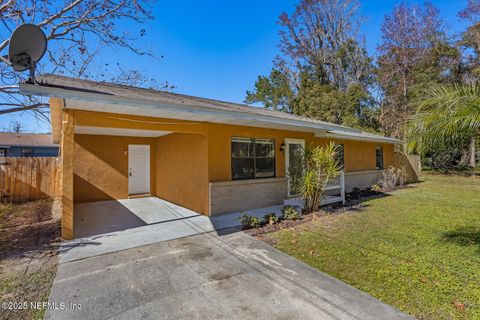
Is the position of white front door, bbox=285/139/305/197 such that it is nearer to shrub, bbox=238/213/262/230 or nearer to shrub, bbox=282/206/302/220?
→ shrub, bbox=282/206/302/220

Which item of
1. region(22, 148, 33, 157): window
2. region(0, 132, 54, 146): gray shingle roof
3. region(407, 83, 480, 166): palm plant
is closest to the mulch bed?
region(407, 83, 480, 166): palm plant

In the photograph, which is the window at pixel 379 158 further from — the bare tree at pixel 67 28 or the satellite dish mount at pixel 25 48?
the satellite dish mount at pixel 25 48

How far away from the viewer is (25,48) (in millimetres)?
3955

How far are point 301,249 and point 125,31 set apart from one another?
32.8 feet

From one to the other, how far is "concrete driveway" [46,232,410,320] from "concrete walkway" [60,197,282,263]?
21.7 inches

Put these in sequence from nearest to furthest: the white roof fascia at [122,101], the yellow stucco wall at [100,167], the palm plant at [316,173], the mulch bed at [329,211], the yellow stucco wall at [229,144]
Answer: the white roof fascia at [122,101], the mulch bed at [329,211], the yellow stucco wall at [229,144], the palm plant at [316,173], the yellow stucco wall at [100,167]

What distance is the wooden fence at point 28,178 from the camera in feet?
31.9

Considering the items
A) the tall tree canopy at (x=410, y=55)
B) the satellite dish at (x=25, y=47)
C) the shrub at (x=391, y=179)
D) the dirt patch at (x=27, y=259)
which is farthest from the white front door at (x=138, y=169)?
the tall tree canopy at (x=410, y=55)

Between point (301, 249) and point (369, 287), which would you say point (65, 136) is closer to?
point (301, 249)

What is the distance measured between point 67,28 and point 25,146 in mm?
22250

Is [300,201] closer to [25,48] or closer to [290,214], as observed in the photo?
[290,214]

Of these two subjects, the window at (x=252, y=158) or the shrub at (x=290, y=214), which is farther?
the window at (x=252, y=158)

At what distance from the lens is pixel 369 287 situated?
344 cm

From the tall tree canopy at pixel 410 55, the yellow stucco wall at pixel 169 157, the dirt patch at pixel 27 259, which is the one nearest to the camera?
the dirt patch at pixel 27 259
